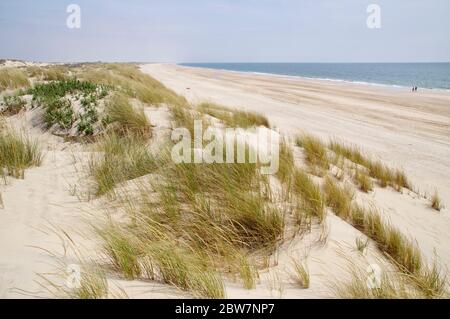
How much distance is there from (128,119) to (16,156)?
226 cm

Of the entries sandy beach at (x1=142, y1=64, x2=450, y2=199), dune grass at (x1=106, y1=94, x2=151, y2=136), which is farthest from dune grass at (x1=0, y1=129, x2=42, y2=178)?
sandy beach at (x1=142, y1=64, x2=450, y2=199)

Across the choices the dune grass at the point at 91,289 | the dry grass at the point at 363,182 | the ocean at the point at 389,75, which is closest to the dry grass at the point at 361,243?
the dry grass at the point at 363,182

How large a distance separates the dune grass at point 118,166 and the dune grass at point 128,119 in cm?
111

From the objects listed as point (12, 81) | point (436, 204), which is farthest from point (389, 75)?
point (436, 204)

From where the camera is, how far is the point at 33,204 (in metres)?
3.34

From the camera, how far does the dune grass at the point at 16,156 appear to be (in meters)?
4.10

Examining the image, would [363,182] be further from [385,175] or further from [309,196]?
[309,196]

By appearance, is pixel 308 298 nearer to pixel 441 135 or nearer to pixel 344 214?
pixel 344 214

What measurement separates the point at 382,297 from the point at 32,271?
2406 mm

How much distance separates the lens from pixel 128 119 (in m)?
6.20

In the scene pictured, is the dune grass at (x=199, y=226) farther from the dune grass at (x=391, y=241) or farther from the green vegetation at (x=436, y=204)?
the green vegetation at (x=436, y=204)

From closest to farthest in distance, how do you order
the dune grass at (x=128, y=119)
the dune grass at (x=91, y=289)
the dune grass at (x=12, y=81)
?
the dune grass at (x=91, y=289)
the dune grass at (x=128, y=119)
the dune grass at (x=12, y=81)
